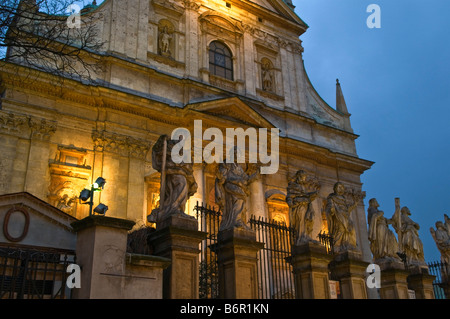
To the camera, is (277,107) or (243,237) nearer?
(243,237)

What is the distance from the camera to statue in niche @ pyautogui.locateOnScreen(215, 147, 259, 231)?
9266 mm

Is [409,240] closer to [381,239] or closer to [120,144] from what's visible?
[381,239]

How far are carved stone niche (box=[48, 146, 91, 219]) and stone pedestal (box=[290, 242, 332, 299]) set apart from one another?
337 inches

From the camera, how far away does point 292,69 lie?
24.5 meters

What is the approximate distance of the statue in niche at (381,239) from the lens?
13.0 meters

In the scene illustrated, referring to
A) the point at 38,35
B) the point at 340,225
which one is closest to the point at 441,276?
the point at 340,225

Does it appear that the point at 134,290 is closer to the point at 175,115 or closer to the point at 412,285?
the point at 412,285

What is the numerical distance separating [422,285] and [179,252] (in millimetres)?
9288

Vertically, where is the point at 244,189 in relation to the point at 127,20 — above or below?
below

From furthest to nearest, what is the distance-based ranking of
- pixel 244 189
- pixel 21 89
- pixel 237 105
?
pixel 237 105
pixel 21 89
pixel 244 189

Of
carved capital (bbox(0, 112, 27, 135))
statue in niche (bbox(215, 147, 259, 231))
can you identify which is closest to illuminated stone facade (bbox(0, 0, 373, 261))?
carved capital (bbox(0, 112, 27, 135))

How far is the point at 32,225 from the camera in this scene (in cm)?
670
